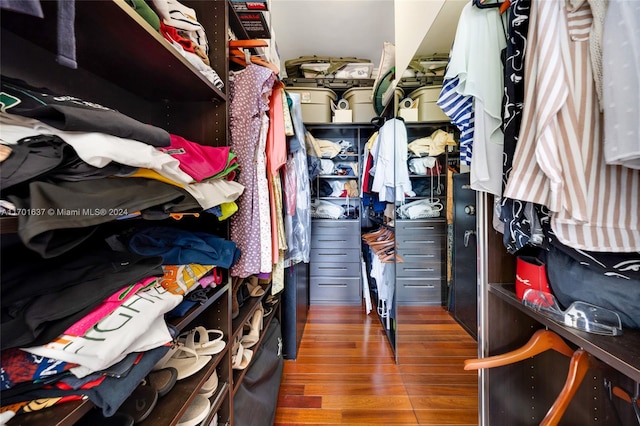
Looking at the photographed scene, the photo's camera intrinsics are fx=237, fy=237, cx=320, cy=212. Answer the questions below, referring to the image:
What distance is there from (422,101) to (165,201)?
4.43 ft

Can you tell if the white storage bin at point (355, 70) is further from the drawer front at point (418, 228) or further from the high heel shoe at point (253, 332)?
the high heel shoe at point (253, 332)

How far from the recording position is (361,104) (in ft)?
7.90

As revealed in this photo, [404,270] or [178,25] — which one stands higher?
[178,25]

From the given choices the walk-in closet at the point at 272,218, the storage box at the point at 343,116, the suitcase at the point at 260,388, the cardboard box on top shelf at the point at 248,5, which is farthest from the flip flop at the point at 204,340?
the storage box at the point at 343,116

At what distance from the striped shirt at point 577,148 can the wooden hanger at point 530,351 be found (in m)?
0.34

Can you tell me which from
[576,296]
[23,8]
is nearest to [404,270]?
[576,296]

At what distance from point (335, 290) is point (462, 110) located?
6.95ft

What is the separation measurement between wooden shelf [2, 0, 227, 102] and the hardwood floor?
136cm

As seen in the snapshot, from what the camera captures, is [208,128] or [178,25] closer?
[178,25]

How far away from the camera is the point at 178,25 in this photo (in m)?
0.68

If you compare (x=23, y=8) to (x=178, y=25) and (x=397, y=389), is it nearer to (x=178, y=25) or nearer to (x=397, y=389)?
(x=178, y=25)

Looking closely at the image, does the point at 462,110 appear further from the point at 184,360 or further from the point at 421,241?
the point at 184,360

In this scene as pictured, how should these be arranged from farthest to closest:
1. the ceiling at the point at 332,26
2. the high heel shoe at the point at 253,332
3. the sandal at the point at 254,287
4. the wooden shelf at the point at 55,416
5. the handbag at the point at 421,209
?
the ceiling at the point at 332,26 < the handbag at the point at 421,209 < the sandal at the point at 254,287 < the high heel shoe at the point at 253,332 < the wooden shelf at the point at 55,416

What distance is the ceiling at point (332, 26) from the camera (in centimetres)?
185
